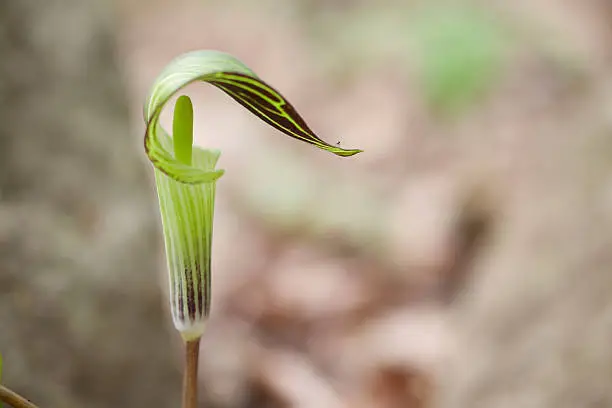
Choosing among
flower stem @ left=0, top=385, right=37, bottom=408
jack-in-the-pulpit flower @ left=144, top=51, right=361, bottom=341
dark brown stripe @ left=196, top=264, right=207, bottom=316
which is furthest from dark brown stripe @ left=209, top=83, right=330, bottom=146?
flower stem @ left=0, top=385, right=37, bottom=408

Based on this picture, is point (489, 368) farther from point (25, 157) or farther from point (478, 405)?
point (25, 157)

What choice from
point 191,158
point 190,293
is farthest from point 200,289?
point 191,158

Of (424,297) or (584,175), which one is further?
(424,297)

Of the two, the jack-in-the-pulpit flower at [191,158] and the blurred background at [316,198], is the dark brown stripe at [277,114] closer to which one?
the jack-in-the-pulpit flower at [191,158]

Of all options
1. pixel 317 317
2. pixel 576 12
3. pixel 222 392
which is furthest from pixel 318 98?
pixel 222 392

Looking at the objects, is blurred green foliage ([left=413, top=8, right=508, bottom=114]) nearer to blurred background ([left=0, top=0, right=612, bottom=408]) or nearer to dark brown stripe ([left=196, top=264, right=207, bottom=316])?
blurred background ([left=0, top=0, right=612, bottom=408])

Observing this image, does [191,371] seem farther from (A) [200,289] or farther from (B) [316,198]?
(B) [316,198]
